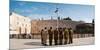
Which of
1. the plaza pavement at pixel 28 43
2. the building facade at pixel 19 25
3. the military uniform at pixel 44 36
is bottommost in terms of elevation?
the plaza pavement at pixel 28 43

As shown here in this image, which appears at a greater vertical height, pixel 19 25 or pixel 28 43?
pixel 19 25

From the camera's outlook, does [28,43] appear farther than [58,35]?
No

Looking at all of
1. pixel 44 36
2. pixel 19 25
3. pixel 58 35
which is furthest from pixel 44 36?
pixel 19 25

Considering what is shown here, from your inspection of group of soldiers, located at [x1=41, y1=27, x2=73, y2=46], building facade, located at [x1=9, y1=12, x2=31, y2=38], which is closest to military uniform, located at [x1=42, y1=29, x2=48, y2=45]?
group of soldiers, located at [x1=41, y1=27, x2=73, y2=46]

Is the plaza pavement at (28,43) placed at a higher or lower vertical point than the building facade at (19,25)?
lower

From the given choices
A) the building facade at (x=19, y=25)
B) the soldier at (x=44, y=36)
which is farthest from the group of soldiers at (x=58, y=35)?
the building facade at (x=19, y=25)

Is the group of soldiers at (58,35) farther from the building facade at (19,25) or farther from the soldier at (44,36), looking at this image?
the building facade at (19,25)

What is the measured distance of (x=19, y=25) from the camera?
2.35 metres

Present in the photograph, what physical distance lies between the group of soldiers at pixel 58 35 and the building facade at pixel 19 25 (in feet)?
0.72

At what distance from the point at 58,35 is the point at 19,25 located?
1.84 feet

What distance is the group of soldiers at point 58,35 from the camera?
250 cm

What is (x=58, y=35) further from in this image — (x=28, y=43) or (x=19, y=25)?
(x=19, y=25)

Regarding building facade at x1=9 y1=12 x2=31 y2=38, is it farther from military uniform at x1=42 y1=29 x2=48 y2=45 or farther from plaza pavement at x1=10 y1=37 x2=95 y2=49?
military uniform at x1=42 y1=29 x2=48 y2=45
